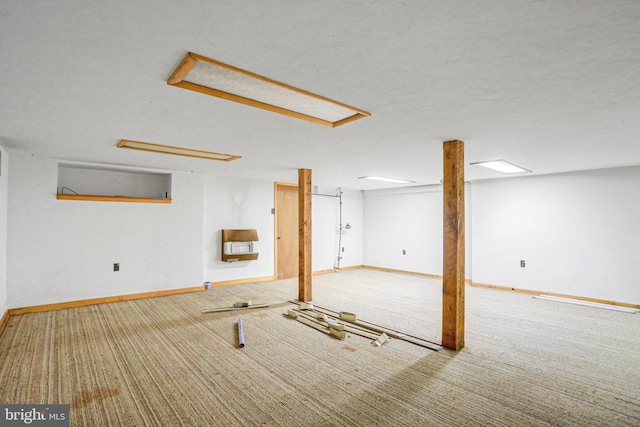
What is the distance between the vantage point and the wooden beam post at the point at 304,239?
537 centimetres

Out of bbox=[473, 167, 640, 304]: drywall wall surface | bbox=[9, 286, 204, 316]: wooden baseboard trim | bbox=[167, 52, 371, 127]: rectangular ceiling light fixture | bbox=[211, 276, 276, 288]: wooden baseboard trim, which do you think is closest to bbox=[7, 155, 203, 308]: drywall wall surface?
bbox=[9, 286, 204, 316]: wooden baseboard trim

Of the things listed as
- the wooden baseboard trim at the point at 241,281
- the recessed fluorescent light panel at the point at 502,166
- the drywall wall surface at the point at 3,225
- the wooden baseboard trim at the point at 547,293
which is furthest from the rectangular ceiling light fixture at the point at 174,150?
the wooden baseboard trim at the point at 547,293

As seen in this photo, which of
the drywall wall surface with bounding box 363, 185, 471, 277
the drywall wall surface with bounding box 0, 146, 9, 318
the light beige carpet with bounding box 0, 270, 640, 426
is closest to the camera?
the light beige carpet with bounding box 0, 270, 640, 426

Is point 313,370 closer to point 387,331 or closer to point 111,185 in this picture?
point 387,331

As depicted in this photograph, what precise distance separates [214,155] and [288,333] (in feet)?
8.85

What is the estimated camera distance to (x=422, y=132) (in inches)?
127

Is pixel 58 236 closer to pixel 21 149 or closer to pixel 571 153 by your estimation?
pixel 21 149

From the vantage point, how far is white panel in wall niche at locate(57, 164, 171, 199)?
5.15 m

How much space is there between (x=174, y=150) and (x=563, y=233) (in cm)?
661

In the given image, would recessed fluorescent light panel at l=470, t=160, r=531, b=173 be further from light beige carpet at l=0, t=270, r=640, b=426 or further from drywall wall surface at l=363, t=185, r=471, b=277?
light beige carpet at l=0, t=270, r=640, b=426

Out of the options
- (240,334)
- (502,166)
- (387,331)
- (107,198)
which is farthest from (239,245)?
(502,166)

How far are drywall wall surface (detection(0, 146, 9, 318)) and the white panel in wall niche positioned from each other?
769 millimetres

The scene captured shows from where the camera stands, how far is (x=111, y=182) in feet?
18.2

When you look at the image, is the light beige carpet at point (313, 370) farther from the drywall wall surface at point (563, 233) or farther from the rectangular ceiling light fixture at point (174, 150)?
the rectangular ceiling light fixture at point (174, 150)
